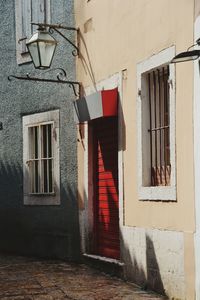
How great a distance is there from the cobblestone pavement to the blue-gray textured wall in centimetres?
77

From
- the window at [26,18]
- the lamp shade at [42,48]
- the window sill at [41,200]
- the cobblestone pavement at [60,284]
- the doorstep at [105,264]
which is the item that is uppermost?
the window at [26,18]

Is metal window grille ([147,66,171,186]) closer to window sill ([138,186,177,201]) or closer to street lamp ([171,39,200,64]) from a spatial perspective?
window sill ([138,186,177,201])

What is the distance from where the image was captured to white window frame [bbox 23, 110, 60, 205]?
11.6 metres

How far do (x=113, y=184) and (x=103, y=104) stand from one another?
1.35 metres

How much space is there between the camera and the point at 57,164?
456 inches

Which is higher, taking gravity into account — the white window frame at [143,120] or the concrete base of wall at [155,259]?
the white window frame at [143,120]

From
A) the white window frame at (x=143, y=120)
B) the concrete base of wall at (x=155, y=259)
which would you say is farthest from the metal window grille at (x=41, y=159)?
the white window frame at (x=143, y=120)

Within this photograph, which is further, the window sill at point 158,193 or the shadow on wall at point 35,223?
the shadow on wall at point 35,223

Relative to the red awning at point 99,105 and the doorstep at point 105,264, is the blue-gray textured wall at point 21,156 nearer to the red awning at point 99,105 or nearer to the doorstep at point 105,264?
the doorstep at point 105,264

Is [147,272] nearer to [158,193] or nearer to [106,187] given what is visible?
[158,193]

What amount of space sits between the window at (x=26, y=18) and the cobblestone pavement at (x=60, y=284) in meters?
4.15

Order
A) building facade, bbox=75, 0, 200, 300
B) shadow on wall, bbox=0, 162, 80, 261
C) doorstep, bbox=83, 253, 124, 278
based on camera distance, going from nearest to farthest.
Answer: building facade, bbox=75, 0, 200, 300, doorstep, bbox=83, 253, 124, 278, shadow on wall, bbox=0, 162, 80, 261

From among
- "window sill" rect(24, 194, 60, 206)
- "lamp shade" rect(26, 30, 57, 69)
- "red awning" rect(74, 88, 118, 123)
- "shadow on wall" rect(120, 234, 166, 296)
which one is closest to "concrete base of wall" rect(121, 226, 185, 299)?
"shadow on wall" rect(120, 234, 166, 296)

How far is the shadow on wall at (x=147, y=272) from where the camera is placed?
314 inches
